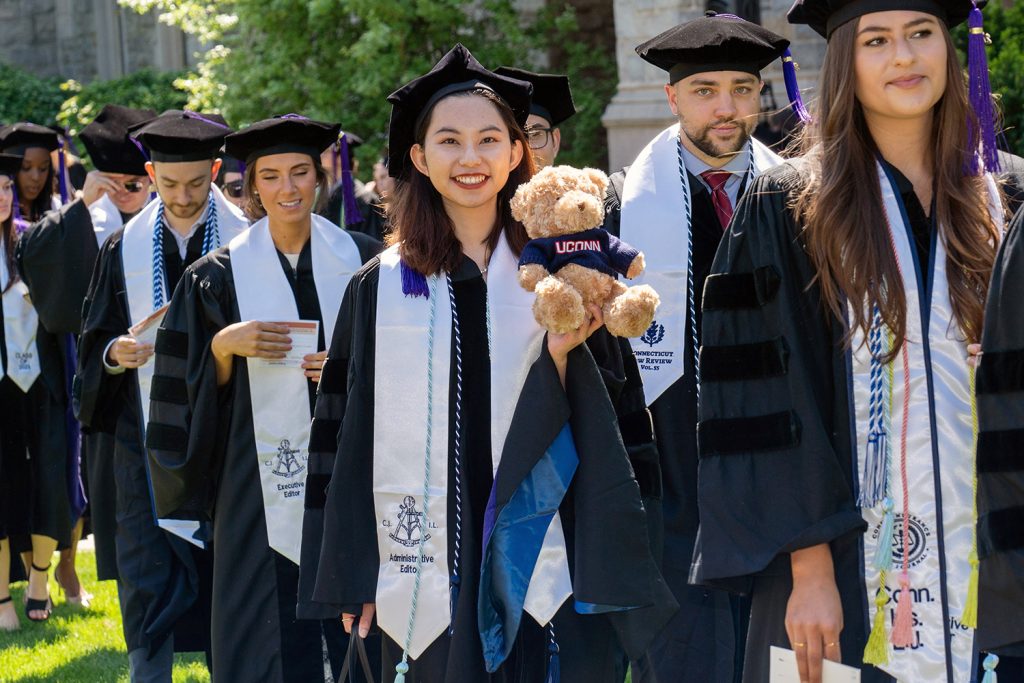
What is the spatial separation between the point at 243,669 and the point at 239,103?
722 cm

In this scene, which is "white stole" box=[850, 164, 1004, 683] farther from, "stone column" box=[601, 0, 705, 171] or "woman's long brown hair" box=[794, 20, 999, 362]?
"stone column" box=[601, 0, 705, 171]

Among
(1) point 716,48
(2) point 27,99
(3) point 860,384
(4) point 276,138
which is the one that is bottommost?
(3) point 860,384

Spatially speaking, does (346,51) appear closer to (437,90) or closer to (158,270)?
(158,270)

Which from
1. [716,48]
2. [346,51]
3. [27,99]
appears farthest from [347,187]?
[27,99]

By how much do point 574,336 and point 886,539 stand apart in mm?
843

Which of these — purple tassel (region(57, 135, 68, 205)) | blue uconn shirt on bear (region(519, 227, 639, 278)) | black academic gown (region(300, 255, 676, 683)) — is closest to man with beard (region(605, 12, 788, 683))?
black academic gown (region(300, 255, 676, 683))

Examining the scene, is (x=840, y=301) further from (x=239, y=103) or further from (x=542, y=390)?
(x=239, y=103)

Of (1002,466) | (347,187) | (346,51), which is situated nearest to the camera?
(1002,466)

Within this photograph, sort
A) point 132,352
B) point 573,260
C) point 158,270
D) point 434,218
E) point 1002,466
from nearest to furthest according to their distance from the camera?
point 1002,466, point 573,260, point 434,218, point 132,352, point 158,270

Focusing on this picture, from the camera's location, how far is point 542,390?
3535 millimetres

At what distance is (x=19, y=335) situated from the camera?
24.6 feet

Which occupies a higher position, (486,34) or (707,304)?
(486,34)

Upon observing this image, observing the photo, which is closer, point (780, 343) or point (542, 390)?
point (780, 343)

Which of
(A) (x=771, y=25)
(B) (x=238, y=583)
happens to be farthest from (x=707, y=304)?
(A) (x=771, y=25)
